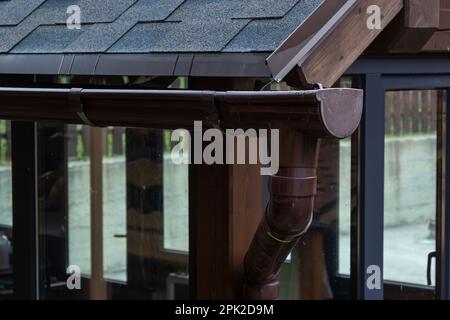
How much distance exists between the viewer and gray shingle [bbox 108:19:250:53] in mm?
3529

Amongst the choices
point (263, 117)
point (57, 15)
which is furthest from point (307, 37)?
point (57, 15)

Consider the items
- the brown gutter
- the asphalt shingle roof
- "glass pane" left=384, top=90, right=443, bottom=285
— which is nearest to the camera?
the brown gutter

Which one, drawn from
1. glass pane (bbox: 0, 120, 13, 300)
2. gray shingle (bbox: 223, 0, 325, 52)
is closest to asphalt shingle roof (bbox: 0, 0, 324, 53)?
gray shingle (bbox: 223, 0, 325, 52)

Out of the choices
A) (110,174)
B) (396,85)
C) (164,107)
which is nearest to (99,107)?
(164,107)

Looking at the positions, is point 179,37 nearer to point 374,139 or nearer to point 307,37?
point 307,37

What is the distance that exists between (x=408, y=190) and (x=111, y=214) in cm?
226

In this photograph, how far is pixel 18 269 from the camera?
17.2ft

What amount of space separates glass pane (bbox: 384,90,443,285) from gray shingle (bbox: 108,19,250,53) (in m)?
2.65

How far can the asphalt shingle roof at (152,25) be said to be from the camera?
3473 millimetres

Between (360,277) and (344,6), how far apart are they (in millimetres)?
1513

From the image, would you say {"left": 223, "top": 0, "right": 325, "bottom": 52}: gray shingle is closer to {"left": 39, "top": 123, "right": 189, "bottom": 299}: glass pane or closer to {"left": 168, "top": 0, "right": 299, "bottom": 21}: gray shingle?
{"left": 168, "top": 0, "right": 299, "bottom": 21}: gray shingle

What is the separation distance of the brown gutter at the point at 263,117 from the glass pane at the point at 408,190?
254 centimetres

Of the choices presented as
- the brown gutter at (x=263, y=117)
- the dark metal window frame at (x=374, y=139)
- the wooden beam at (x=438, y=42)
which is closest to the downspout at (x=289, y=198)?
the brown gutter at (x=263, y=117)

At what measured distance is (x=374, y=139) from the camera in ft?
14.1
